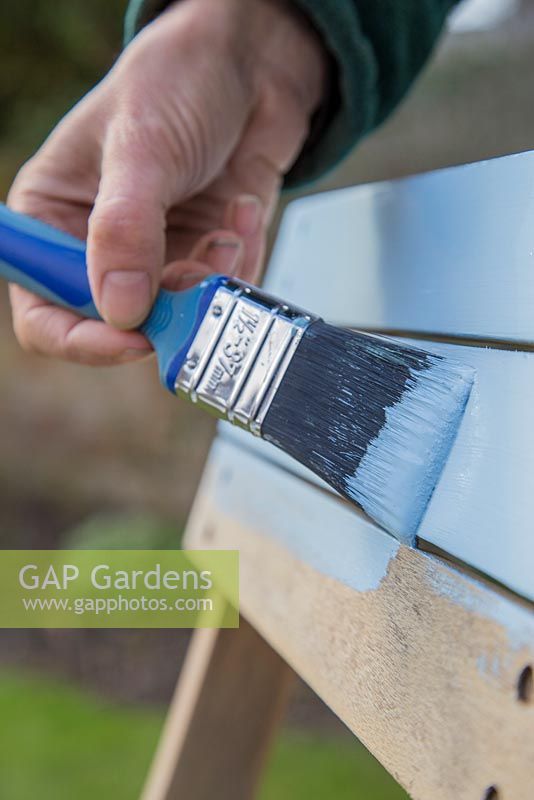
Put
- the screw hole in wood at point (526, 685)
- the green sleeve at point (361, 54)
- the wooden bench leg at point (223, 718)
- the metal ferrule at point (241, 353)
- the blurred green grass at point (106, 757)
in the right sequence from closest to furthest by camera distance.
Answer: the screw hole in wood at point (526, 685) < the metal ferrule at point (241, 353) < the green sleeve at point (361, 54) < the wooden bench leg at point (223, 718) < the blurred green grass at point (106, 757)

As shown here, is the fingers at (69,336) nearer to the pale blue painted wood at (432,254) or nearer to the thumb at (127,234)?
the thumb at (127,234)

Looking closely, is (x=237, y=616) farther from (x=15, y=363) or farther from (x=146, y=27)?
(x=15, y=363)

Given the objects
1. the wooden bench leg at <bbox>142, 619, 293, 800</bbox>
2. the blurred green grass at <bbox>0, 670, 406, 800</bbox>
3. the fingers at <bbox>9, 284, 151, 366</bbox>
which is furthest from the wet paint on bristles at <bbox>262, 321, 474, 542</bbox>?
the blurred green grass at <bbox>0, 670, 406, 800</bbox>

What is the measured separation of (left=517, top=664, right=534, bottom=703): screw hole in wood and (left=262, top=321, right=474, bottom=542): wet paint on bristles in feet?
0.55

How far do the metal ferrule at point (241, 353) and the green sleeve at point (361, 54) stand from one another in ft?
1.39

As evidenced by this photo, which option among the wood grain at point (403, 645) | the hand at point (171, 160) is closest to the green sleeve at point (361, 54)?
the hand at point (171, 160)

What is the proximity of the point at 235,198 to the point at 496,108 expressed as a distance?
2.80 meters

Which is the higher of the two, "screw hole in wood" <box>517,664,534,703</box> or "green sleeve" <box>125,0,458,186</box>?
"green sleeve" <box>125,0,458,186</box>

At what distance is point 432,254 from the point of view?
87 centimetres

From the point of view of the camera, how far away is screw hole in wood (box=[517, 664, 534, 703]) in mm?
595

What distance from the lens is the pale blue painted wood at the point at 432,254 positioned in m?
0.73

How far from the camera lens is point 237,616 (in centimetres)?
132

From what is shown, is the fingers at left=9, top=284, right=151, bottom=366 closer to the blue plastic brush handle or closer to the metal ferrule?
the blue plastic brush handle

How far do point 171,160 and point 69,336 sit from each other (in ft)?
0.82
